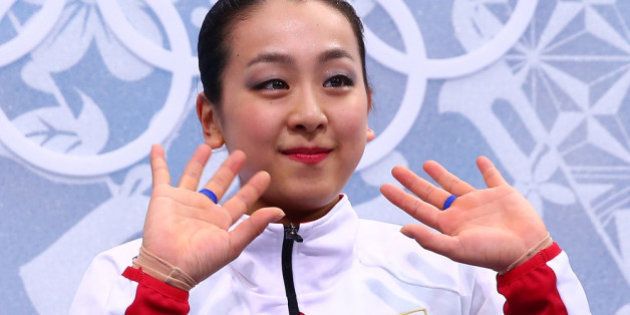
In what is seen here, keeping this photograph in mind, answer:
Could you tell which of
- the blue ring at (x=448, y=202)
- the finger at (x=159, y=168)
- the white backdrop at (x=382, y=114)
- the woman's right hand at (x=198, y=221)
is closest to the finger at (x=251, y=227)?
the woman's right hand at (x=198, y=221)

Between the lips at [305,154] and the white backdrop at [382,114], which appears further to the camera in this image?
the white backdrop at [382,114]

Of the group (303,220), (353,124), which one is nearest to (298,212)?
(303,220)

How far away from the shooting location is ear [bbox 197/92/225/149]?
121 cm

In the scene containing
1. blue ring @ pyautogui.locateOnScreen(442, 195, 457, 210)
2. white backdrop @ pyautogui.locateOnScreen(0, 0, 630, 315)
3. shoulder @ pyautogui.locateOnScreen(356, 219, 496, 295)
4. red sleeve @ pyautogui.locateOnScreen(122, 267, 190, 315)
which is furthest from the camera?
white backdrop @ pyautogui.locateOnScreen(0, 0, 630, 315)

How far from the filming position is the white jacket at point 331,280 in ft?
3.61

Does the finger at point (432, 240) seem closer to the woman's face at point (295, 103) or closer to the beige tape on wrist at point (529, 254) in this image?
the beige tape on wrist at point (529, 254)

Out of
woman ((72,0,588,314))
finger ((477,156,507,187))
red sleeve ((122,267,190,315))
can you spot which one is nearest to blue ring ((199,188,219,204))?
woman ((72,0,588,314))

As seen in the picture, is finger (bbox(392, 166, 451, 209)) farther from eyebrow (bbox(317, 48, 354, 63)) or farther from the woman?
eyebrow (bbox(317, 48, 354, 63))

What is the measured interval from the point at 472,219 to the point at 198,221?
0.33 meters

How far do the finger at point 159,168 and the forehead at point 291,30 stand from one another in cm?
20

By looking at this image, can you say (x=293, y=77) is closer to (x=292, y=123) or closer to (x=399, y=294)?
(x=292, y=123)

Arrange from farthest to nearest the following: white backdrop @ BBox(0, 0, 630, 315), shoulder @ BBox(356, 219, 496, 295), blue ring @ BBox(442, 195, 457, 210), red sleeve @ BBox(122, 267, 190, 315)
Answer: white backdrop @ BBox(0, 0, 630, 315) < shoulder @ BBox(356, 219, 496, 295) < blue ring @ BBox(442, 195, 457, 210) < red sleeve @ BBox(122, 267, 190, 315)

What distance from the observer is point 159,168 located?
101cm

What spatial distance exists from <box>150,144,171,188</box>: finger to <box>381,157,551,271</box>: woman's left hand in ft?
0.87
